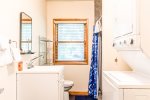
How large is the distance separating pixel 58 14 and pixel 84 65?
1443mm

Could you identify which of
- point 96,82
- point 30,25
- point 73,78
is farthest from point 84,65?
point 30,25

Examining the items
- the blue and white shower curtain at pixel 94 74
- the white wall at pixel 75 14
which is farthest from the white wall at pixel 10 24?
the white wall at pixel 75 14

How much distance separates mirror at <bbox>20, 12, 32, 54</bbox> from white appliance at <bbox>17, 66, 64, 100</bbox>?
511 millimetres

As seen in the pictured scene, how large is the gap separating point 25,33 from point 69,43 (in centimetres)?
209

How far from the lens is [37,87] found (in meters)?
2.44

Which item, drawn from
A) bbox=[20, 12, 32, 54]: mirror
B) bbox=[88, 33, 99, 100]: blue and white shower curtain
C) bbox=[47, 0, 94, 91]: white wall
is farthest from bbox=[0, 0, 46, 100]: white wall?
bbox=[47, 0, 94, 91]: white wall

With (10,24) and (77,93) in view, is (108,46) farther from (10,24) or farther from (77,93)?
(77,93)

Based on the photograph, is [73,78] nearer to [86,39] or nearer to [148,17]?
[86,39]

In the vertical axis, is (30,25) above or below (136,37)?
above

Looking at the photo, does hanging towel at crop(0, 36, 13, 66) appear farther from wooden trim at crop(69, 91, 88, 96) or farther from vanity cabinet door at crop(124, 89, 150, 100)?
wooden trim at crop(69, 91, 88, 96)

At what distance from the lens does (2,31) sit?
2072 mm

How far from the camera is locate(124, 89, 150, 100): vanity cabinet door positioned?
4.53ft

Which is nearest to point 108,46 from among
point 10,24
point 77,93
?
point 10,24

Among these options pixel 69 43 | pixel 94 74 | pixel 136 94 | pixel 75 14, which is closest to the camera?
pixel 136 94
